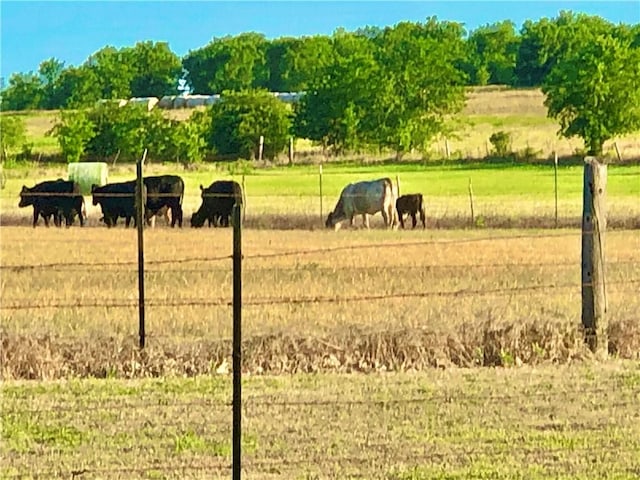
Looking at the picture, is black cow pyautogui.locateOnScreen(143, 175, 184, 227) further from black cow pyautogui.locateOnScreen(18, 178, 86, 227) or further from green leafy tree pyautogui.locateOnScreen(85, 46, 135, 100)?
green leafy tree pyautogui.locateOnScreen(85, 46, 135, 100)

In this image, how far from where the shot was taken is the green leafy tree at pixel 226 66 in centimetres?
13025

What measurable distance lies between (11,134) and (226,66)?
61941 mm

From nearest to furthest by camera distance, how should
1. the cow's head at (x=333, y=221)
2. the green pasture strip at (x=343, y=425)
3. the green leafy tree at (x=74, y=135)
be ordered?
the green pasture strip at (x=343, y=425) < the cow's head at (x=333, y=221) < the green leafy tree at (x=74, y=135)

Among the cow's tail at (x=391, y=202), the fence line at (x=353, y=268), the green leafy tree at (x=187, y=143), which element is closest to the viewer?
the fence line at (x=353, y=268)

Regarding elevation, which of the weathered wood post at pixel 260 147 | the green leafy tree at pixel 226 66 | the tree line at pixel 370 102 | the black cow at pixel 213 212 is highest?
the green leafy tree at pixel 226 66

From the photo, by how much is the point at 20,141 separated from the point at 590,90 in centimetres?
3261

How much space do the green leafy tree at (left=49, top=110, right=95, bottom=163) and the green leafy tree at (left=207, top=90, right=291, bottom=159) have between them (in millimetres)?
7549

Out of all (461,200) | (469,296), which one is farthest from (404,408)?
(461,200)

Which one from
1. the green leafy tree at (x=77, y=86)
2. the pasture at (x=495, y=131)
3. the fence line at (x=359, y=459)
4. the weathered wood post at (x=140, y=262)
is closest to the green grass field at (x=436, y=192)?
the pasture at (x=495, y=131)

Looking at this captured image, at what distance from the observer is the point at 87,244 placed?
23812 mm

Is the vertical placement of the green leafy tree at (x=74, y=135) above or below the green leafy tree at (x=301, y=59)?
below

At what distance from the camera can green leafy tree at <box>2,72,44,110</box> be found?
122 metres

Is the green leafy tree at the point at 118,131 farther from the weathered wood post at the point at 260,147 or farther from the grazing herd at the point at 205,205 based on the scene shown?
the grazing herd at the point at 205,205

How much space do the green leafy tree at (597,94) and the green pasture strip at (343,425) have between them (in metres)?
57.7
